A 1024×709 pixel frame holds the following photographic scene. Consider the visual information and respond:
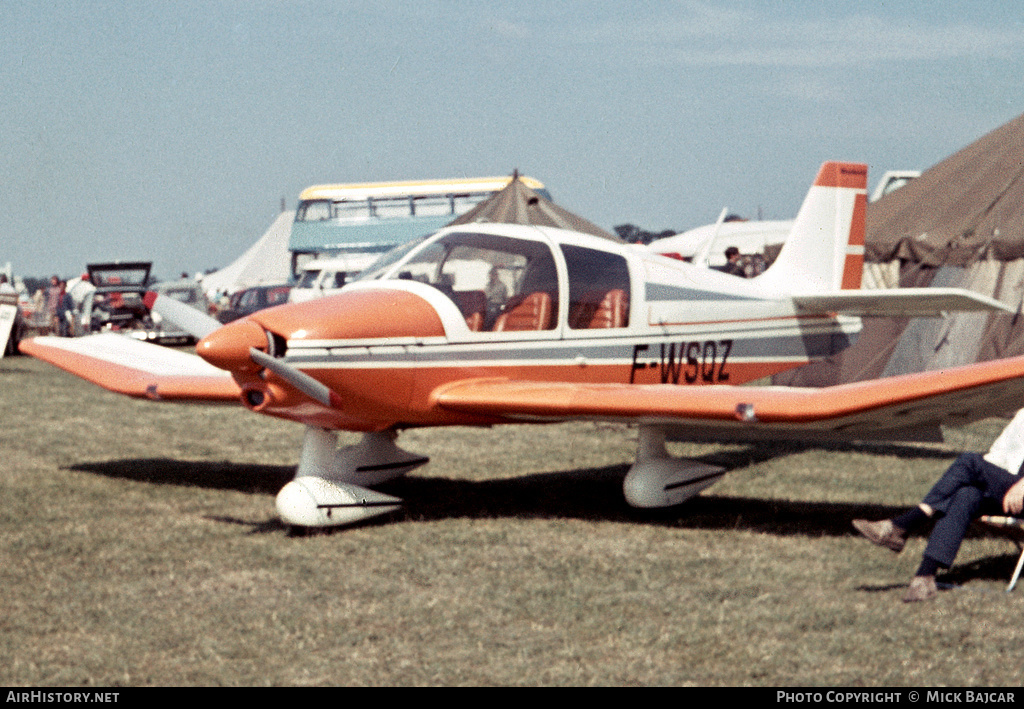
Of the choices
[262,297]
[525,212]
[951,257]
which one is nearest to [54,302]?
[262,297]

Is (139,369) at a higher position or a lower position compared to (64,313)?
higher

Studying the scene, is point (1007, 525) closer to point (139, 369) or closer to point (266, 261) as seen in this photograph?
point (139, 369)

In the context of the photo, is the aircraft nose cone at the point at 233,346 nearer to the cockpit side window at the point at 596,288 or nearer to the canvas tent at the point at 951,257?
the cockpit side window at the point at 596,288

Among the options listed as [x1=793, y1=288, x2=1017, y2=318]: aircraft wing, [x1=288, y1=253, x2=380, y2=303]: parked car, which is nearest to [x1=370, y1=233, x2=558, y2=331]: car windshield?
[x1=793, y1=288, x2=1017, y2=318]: aircraft wing

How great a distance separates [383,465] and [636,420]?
2.00 meters

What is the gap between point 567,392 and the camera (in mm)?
6973

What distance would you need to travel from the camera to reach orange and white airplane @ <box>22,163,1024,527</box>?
6.45 metres

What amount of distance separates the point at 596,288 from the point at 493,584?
8.87 ft

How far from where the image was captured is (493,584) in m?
5.70

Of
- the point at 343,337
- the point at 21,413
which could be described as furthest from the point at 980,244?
the point at 21,413

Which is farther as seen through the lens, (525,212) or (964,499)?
(525,212)

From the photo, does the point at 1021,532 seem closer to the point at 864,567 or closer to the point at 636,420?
the point at 864,567

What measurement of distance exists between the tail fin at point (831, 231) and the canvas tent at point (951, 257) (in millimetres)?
2790

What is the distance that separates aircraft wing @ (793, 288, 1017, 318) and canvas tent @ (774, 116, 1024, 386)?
3452 millimetres
